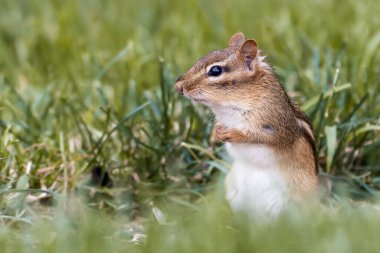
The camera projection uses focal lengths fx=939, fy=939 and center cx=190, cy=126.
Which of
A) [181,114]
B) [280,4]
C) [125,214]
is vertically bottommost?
[125,214]

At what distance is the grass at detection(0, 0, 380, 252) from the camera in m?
4.02

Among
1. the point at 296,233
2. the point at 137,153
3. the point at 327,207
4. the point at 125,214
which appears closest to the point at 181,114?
the point at 137,153

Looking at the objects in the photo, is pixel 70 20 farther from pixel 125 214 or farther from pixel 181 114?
pixel 125 214

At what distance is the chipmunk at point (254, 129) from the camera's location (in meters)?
4.90

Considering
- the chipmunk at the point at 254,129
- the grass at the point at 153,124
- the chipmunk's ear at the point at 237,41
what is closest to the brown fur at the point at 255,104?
the chipmunk at the point at 254,129

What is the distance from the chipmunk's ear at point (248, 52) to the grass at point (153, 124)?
2.37 ft

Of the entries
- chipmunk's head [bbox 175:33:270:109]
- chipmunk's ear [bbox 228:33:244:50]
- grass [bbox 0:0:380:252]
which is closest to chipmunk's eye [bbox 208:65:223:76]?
chipmunk's head [bbox 175:33:270:109]

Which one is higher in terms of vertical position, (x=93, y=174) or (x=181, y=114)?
(x=181, y=114)

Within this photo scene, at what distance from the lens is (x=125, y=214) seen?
17.9 feet

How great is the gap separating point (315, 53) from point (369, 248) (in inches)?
117

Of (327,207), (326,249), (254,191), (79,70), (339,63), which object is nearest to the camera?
(326,249)

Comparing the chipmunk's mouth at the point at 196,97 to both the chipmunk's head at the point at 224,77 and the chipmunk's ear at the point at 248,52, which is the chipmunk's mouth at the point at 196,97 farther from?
the chipmunk's ear at the point at 248,52

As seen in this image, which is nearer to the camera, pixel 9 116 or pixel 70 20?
pixel 9 116

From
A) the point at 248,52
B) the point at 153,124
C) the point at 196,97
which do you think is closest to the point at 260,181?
the point at 196,97
